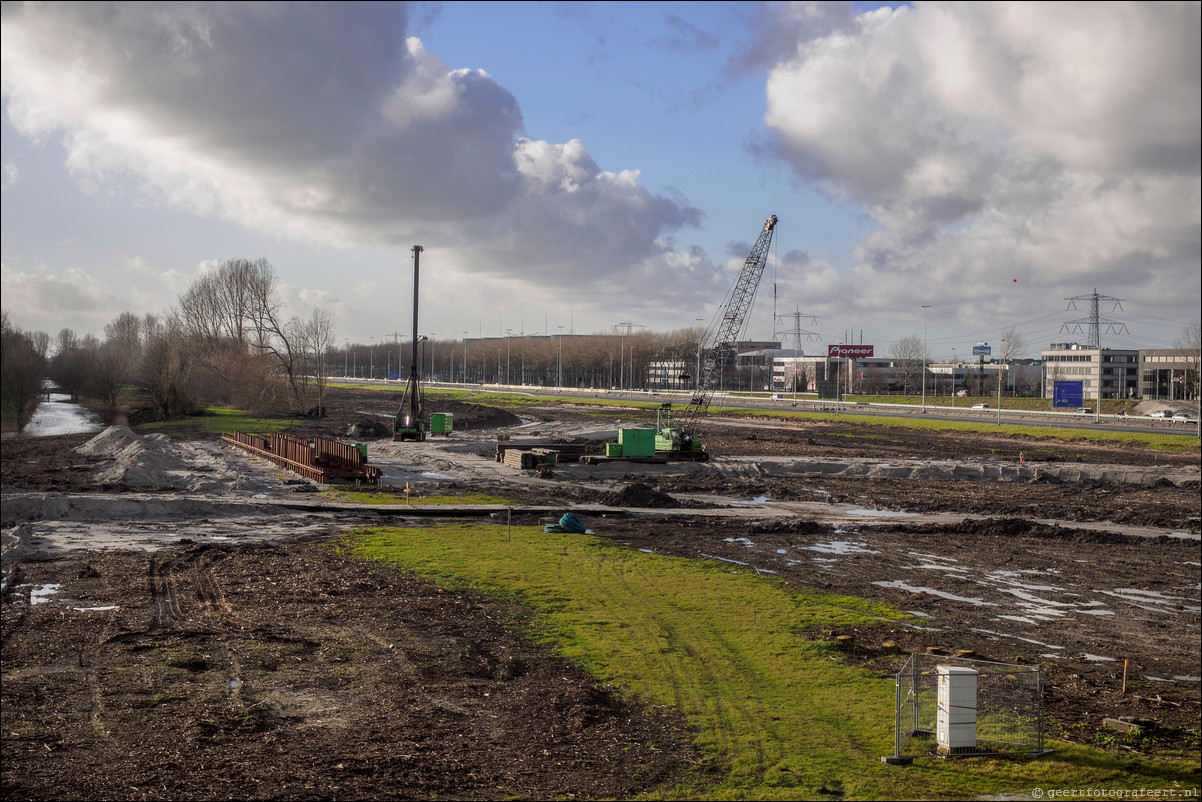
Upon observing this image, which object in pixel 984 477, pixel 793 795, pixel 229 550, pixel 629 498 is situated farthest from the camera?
pixel 984 477

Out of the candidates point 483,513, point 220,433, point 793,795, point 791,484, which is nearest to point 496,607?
point 793,795

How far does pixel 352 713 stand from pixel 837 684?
25.2ft

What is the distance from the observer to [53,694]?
1316 cm

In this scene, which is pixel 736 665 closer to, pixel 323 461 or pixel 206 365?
pixel 323 461

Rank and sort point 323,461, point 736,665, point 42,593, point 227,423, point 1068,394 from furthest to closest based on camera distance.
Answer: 1. point 1068,394
2. point 227,423
3. point 323,461
4. point 42,593
5. point 736,665

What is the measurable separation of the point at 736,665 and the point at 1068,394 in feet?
290

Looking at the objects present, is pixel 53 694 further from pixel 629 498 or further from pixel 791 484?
pixel 791 484

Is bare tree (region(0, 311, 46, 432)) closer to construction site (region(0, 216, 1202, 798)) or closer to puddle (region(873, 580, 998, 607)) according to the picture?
construction site (region(0, 216, 1202, 798))

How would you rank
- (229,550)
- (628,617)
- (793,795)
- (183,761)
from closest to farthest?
(793,795) < (183,761) < (628,617) < (229,550)

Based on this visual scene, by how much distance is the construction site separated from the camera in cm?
1094

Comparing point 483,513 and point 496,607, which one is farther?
point 483,513

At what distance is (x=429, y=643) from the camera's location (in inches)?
622

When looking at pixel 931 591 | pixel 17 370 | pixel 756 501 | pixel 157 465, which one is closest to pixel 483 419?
pixel 157 465

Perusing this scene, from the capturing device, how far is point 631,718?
1241cm
